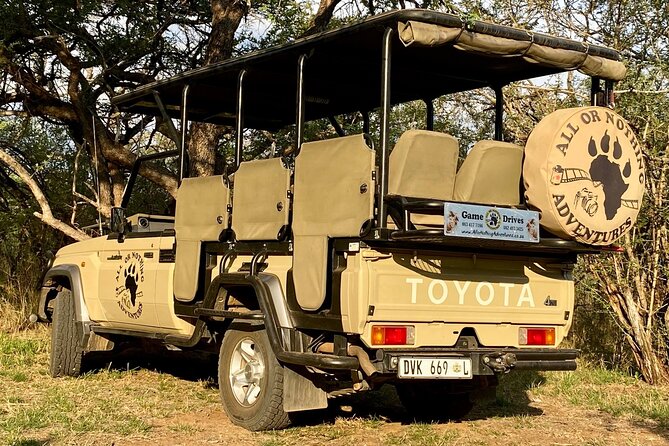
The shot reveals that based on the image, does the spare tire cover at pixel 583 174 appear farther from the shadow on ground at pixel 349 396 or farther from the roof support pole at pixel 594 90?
the shadow on ground at pixel 349 396

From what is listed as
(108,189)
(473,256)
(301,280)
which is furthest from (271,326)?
(108,189)

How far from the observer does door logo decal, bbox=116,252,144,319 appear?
282 inches

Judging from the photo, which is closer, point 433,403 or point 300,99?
point 300,99

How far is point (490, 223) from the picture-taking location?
5020 millimetres


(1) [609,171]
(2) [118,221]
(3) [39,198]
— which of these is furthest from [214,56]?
(1) [609,171]

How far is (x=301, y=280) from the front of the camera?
5.38 m

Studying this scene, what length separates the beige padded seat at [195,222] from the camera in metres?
6.34

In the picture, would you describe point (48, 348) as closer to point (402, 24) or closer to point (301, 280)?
point (301, 280)

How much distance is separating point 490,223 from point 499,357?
0.92 metres

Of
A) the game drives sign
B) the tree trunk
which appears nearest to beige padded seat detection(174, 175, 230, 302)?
the game drives sign

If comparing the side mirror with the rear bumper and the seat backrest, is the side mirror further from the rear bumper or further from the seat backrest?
the rear bumper

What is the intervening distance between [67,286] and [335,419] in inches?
125

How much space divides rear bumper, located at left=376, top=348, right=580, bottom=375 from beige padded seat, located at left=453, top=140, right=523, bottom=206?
3.12 ft

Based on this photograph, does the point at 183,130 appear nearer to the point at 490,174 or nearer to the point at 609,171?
the point at 490,174
